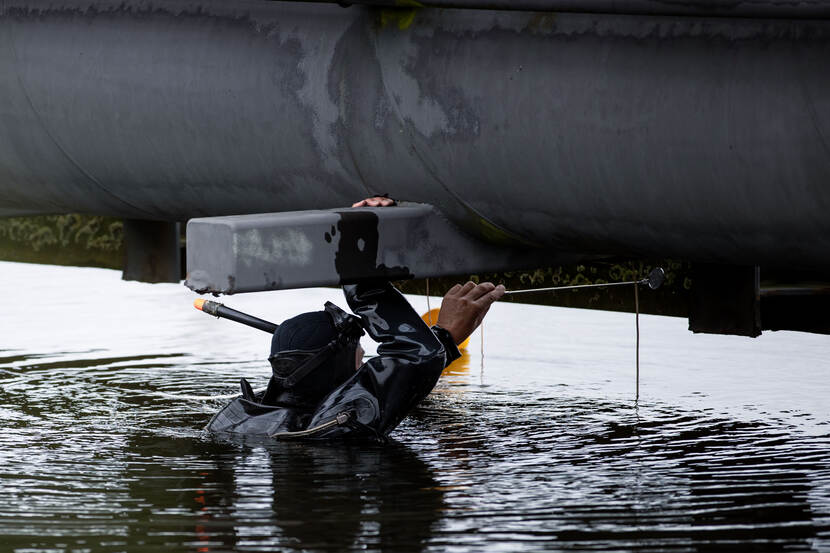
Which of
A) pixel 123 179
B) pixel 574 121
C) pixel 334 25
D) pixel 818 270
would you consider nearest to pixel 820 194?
pixel 818 270

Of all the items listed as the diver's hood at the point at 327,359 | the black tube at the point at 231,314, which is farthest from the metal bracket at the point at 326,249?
the black tube at the point at 231,314

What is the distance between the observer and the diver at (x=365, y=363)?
25.0 ft

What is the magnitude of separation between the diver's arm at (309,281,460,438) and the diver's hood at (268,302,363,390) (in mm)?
121

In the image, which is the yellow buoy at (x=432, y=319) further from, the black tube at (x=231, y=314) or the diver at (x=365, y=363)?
the diver at (x=365, y=363)

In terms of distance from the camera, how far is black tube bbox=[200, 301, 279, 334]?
8.21m

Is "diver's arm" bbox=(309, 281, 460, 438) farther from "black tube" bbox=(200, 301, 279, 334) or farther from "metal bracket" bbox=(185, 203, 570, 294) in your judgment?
"metal bracket" bbox=(185, 203, 570, 294)

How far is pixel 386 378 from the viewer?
768 cm

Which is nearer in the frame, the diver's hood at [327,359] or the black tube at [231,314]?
the diver's hood at [327,359]

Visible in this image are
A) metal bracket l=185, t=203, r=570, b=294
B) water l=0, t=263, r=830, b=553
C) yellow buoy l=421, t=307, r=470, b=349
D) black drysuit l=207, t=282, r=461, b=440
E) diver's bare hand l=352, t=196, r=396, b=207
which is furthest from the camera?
yellow buoy l=421, t=307, r=470, b=349

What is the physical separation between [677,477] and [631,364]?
3.49 metres

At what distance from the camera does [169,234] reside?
10.3 metres

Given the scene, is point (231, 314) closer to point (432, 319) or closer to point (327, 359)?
point (327, 359)

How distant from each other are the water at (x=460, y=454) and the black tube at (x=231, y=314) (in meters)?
0.54

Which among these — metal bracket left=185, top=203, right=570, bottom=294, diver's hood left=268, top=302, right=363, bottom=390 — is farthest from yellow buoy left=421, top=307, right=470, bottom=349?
metal bracket left=185, top=203, right=570, bottom=294
